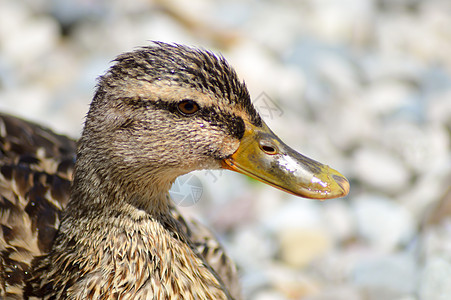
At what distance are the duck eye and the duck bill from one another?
0.62 feet

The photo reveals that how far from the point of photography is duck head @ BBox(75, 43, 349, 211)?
6.45 feet

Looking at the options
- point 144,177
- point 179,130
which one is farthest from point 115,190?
point 179,130

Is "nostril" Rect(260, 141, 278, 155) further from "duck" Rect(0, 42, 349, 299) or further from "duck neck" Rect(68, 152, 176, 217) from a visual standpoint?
"duck neck" Rect(68, 152, 176, 217)

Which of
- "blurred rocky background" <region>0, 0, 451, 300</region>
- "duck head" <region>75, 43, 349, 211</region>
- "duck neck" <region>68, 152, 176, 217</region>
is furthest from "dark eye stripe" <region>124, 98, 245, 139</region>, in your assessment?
"blurred rocky background" <region>0, 0, 451, 300</region>

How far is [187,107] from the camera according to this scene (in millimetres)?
1984

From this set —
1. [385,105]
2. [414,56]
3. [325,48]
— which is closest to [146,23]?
[325,48]

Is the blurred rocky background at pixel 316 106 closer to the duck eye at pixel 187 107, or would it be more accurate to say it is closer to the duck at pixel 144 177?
the duck at pixel 144 177

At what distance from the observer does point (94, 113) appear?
2.05 metres

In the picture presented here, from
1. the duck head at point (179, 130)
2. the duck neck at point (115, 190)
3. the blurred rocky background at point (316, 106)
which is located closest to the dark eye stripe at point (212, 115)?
the duck head at point (179, 130)

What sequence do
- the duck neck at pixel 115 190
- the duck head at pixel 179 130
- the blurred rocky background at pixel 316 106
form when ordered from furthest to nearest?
1. the blurred rocky background at pixel 316 106
2. the duck neck at pixel 115 190
3. the duck head at pixel 179 130

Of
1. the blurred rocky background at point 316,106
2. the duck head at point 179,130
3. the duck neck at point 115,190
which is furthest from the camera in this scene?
the blurred rocky background at point 316,106

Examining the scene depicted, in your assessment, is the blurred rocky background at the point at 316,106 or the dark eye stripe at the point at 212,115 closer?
the dark eye stripe at the point at 212,115

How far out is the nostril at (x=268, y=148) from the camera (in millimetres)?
2051

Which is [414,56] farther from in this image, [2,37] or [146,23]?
[2,37]
